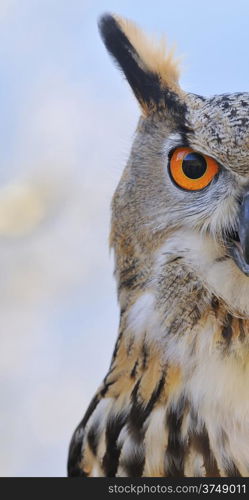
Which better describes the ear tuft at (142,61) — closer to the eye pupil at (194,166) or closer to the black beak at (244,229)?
the eye pupil at (194,166)

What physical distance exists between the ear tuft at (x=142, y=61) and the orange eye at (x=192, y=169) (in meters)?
0.20

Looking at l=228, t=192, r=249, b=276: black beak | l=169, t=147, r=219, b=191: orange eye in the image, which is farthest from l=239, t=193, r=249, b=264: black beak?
l=169, t=147, r=219, b=191: orange eye

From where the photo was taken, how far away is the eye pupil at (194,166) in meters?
1.37

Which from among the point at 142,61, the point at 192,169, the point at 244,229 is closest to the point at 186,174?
the point at 192,169

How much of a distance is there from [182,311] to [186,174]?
0.28m

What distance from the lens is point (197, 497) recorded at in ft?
4.08

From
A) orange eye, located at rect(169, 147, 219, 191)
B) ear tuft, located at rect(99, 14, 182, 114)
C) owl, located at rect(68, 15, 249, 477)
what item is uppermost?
ear tuft, located at rect(99, 14, 182, 114)

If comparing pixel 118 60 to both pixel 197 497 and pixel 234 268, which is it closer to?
pixel 234 268

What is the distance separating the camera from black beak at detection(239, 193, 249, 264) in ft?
4.03

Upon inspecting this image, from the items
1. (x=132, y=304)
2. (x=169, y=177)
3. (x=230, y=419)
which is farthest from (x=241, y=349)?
(x=169, y=177)

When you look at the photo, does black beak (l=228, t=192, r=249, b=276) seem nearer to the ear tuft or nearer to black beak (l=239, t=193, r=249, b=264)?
black beak (l=239, t=193, r=249, b=264)

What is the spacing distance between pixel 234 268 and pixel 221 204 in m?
0.13

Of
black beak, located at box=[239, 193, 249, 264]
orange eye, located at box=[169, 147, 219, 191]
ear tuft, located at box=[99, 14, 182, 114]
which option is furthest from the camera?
ear tuft, located at box=[99, 14, 182, 114]

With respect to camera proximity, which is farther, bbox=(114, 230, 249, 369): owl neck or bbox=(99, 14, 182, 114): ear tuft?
bbox=(99, 14, 182, 114): ear tuft
